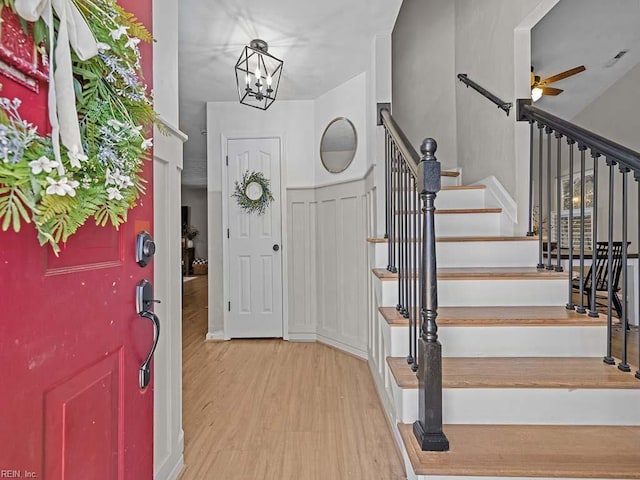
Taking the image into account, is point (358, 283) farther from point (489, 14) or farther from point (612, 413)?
point (489, 14)

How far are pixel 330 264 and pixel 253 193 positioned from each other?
1109mm

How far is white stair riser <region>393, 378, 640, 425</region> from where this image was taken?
1.32 meters

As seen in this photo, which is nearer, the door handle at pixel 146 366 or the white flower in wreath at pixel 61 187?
the white flower in wreath at pixel 61 187

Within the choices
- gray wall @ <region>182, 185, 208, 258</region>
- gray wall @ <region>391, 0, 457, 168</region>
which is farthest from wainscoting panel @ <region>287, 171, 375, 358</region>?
gray wall @ <region>182, 185, 208, 258</region>

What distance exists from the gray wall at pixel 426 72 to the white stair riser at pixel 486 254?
1.67m

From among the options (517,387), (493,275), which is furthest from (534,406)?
(493,275)

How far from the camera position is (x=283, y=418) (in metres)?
1.97

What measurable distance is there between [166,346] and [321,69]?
2.51m

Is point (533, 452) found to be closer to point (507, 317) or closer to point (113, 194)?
point (507, 317)

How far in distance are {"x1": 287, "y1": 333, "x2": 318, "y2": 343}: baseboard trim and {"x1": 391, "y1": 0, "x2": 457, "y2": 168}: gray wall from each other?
91.5 inches

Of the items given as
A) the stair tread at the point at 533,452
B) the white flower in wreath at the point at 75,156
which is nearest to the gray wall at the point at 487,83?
the stair tread at the point at 533,452

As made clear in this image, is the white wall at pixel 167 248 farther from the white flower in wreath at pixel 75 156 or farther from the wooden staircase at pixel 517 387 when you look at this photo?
the wooden staircase at pixel 517 387

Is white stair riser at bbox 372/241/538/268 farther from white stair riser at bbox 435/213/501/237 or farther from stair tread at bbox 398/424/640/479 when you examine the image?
stair tread at bbox 398/424/640/479

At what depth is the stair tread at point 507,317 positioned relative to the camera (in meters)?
1.54
